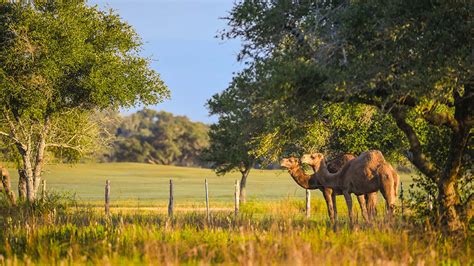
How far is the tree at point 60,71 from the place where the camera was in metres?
34.8

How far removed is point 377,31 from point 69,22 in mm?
21802

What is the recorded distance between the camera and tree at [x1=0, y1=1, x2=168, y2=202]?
1372 inches

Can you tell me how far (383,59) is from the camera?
17.7 meters

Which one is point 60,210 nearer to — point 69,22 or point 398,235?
point 69,22

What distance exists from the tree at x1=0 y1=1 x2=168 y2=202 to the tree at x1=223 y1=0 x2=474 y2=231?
17.4 meters

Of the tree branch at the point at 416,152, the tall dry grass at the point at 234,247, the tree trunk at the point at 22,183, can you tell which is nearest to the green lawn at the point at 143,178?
the tree trunk at the point at 22,183

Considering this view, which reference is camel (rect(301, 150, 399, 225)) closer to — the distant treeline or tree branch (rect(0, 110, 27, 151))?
tree branch (rect(0, 110, 27, 151))

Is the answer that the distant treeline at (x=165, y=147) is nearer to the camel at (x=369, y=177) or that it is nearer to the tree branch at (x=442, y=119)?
the camel at (x=369, y=177)

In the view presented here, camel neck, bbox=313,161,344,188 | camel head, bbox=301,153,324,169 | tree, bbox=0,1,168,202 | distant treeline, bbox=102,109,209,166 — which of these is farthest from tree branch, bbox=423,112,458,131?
distant treeline, bbox=102,109,209,166

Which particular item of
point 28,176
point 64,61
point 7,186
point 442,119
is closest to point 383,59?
point 442,119

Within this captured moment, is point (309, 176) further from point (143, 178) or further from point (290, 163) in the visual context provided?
point (143, 178)

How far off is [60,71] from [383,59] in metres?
21.5

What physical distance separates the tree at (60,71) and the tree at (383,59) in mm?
17434

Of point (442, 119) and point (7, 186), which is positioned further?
point (7, 186)
